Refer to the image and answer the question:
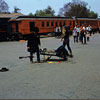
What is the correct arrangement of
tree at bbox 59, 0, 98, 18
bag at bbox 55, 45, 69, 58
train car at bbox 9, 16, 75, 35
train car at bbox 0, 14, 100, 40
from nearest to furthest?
1. bag at bbox 55, 45, 69, 58
2. train car at bbox 0, 14, 100, 40
3. train car at bbox 9, 16, 75, 35
4. tree at bbox 59, 0, 98, 18

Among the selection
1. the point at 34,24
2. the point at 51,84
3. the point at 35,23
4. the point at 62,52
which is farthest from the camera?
the point at 35,23

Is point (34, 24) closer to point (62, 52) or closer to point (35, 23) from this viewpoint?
point (35, 23)

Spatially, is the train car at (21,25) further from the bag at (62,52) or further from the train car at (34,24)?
the bag at (62,52)

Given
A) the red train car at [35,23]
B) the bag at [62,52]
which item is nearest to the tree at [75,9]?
the red train car at [35,23]

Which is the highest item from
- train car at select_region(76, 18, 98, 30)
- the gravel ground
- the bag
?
train car at select_region(76, 18, 98, 30)

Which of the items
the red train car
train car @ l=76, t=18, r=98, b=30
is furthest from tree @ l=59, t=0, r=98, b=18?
the red train car

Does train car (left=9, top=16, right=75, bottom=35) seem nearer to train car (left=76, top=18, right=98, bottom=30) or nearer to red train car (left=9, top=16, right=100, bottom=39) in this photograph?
red train car (left=9, top=16, right=100, bottom=39)

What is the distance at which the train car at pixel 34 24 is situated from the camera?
34894 mm

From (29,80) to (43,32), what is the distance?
1250 inches

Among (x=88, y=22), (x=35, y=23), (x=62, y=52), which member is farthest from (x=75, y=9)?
(x=62, y=52)

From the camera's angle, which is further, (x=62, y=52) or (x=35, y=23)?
(x=35, y=23)

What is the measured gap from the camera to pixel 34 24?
3669 centimetres

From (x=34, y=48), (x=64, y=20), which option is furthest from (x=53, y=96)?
(x=64, y=20)

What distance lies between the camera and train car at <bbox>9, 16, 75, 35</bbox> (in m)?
34.9
